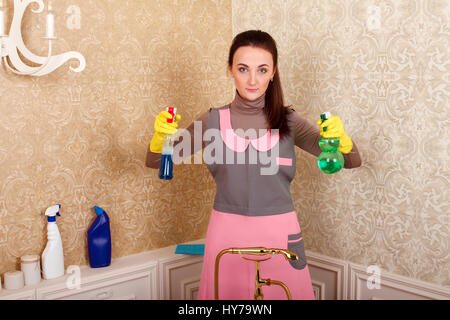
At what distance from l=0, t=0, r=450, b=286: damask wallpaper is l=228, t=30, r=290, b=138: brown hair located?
316mm

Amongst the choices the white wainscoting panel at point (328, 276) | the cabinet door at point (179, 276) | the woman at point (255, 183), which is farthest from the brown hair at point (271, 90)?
the cabinet door at point (179, 276)

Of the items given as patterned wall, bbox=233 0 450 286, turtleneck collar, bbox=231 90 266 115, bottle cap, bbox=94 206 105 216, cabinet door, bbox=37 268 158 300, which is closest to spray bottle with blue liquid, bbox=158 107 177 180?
turtleneck collar, bbox=231 90 266 115

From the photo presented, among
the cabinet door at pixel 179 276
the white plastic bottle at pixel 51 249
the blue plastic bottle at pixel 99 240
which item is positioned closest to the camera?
the white plastic bottle at pixel 51 249

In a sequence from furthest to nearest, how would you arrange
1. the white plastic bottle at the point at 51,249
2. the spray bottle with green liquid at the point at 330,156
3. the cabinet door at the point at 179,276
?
the cabinet door at the point at 179,276 → the white plastic bottle at the point at 51,249 → the spray bottle with green liquid at the point at 330,156

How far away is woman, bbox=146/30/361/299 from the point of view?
4.66ft

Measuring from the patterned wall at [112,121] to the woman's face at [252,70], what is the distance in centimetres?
51

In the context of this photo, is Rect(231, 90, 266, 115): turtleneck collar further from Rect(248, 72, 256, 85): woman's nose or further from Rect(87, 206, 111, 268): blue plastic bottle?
Rect(87, 206, 111, 268): blue plastic bottle

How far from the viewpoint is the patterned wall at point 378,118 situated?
1.45 m

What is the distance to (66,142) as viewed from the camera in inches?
63.9

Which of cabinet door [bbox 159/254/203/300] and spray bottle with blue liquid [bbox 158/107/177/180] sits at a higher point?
spray bottle with blue liquid [bbox 158/107/177/180]

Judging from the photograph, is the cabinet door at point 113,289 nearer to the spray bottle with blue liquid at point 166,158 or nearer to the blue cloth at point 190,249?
the blue cloth at point 190,249

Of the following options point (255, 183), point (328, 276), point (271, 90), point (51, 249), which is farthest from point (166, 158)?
point (328, 276)
